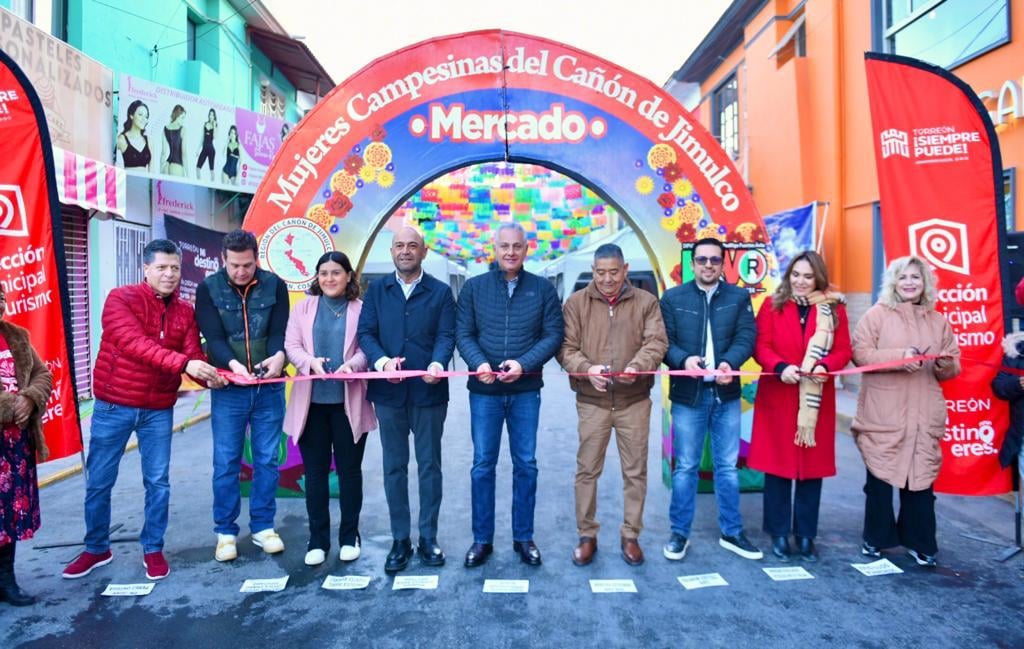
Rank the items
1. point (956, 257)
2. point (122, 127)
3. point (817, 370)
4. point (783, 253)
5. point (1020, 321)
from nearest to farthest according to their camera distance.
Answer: point (817, 370)
point (956, 257)
point (1020, 321)
point (122, 127)
point (783, 253)

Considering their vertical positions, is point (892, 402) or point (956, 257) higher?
point (956, 257)

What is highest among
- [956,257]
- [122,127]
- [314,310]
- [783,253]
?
[122,127]

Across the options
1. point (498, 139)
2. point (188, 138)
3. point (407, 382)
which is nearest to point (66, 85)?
point (188, 138)

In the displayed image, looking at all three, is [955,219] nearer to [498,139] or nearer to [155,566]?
[498,139]

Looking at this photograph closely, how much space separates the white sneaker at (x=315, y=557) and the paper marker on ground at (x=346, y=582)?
0.58ft

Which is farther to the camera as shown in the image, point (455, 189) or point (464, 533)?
point (455, 189)

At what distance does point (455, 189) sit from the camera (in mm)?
9688

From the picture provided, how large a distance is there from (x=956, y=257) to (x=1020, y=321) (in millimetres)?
1430

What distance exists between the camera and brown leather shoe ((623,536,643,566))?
3724mm

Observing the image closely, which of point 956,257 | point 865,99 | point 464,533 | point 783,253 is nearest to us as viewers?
point 956,257

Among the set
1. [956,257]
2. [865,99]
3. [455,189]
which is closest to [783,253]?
[865,99]

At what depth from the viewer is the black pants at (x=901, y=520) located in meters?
3.70

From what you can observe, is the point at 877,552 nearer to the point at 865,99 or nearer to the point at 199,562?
the point at 199,562

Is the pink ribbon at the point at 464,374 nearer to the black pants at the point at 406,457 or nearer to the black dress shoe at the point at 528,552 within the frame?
the black pants at the point at 406,457
